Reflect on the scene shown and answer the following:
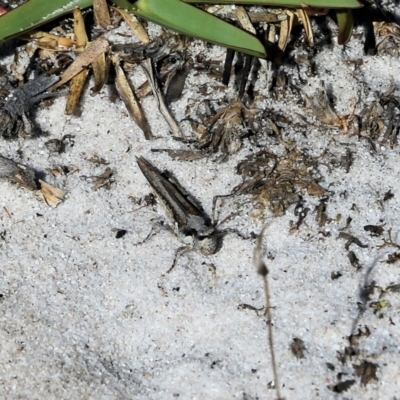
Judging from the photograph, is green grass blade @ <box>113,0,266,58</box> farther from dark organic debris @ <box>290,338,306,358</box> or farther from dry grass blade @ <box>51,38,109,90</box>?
dark organic debris @ <box>290,338,306,358</box>

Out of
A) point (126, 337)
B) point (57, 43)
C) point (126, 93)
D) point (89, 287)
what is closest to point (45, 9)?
point (57, 43)

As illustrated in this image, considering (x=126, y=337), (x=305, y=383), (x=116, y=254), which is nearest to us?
(x=305, y=383)

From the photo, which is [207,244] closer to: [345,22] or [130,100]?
[130,100]

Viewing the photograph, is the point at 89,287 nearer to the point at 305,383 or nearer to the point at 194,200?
the point at 194,200

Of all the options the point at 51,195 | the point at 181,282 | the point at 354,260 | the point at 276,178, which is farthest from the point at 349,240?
the point at 51,195

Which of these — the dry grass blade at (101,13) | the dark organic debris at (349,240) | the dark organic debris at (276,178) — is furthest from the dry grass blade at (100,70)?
the dark organic debris at (349,240)

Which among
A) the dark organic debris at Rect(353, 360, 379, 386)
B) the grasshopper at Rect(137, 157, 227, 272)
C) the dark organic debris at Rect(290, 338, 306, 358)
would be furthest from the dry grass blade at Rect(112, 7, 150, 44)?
the dark organic debris at Rect(353, 360, 379, 386)
